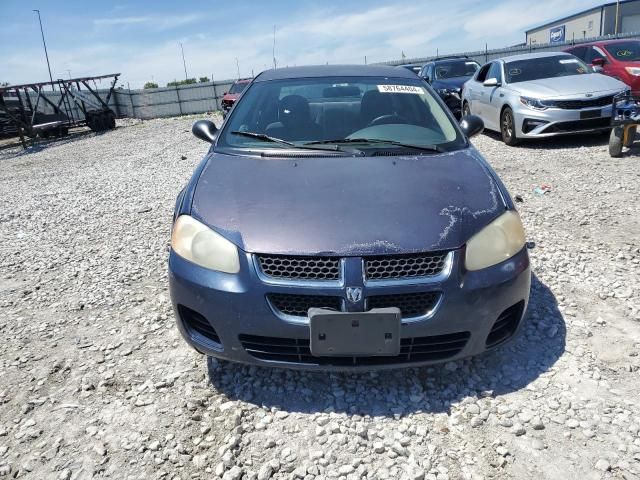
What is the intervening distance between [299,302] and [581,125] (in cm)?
707

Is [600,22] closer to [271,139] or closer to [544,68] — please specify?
[544,68]

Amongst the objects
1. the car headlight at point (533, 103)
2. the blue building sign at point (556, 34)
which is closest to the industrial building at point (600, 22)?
the blue building sign at point (556, 34)

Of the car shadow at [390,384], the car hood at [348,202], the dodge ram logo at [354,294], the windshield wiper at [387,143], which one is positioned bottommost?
the car shadow at [390,384]

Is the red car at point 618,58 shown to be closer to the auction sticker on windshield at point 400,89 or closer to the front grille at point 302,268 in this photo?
the auction sticker on windshield at point 400,89

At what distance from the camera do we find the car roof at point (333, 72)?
371cm

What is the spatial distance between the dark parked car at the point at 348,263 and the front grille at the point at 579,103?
564cm

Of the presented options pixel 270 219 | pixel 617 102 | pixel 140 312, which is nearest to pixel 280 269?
pixel 270 219

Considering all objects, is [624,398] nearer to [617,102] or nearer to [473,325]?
[473,325]

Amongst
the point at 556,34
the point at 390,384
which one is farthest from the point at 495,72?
the point at 556,34

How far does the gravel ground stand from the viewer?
6.39 ft

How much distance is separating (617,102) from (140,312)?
6620 millimetres

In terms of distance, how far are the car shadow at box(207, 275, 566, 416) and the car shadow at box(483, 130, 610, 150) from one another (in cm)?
628

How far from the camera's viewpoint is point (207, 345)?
2.22 metres

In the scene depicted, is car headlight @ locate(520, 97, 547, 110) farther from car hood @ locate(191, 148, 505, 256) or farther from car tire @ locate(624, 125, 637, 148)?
car hood @ locate(191, 148, 505, 256)
